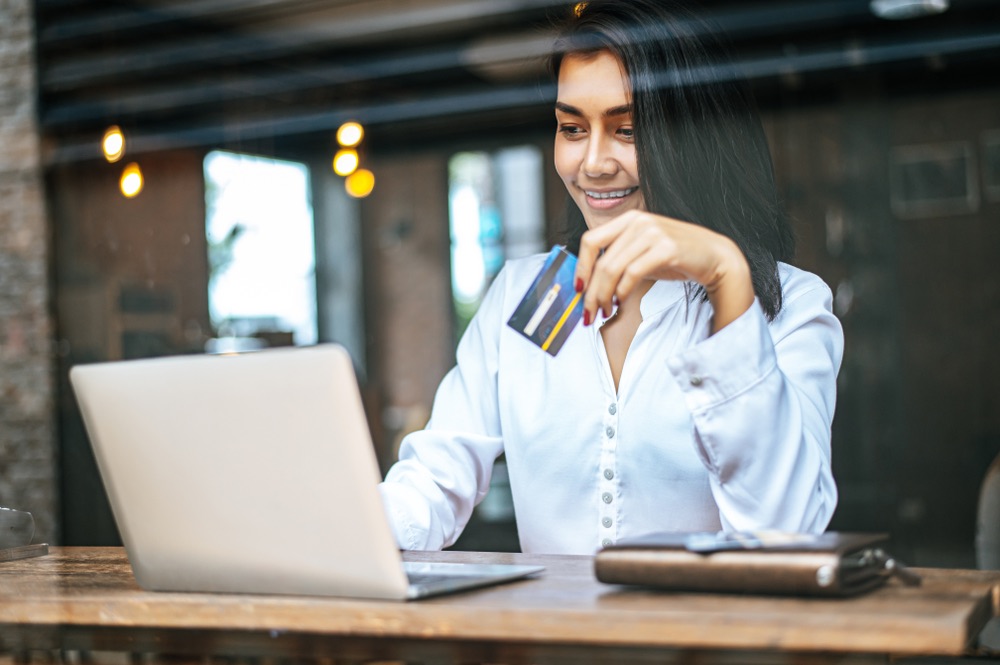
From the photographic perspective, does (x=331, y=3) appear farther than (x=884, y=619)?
Yes

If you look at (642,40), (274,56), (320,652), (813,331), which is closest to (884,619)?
(320,652)

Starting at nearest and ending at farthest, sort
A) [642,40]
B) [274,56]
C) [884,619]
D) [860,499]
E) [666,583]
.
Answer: [884,619]
[666,583]
[642,40]
[860,499]
[274,56]

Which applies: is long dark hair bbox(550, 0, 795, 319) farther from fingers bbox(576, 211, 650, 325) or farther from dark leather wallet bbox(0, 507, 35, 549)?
dark leather wallet bbox(0, 507, 35, 549)

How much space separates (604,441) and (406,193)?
17.7 ft

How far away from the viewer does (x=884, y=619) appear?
0.87 meters

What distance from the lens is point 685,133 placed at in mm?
1832

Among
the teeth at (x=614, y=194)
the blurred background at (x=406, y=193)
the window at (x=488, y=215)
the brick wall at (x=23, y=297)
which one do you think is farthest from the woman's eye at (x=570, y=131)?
the window at (x=488, y=215)

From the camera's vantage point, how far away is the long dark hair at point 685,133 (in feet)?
5.97

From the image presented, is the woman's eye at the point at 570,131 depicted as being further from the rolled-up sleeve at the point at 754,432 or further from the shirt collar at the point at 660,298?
the rolled-up sleeve at the point at 754,432

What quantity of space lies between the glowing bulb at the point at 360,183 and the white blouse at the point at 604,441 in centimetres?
514

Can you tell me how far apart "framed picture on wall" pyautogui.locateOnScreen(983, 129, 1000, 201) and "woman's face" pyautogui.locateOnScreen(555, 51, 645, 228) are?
4742 millimetres

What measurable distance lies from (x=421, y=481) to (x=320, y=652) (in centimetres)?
69

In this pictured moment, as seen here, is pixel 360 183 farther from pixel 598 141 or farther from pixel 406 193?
pixel 598 141

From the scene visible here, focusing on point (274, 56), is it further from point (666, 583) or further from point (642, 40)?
point (666, 583)
